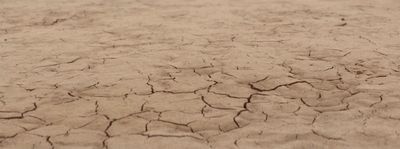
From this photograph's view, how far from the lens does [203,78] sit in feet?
9.71

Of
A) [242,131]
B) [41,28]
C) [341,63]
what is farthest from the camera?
[41,28]

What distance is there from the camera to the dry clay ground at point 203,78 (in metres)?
2.28

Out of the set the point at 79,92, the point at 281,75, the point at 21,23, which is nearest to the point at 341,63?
the point at 281,75

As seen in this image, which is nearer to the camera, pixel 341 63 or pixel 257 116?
pixel 257 116

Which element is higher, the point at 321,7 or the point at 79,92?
the point at 321,7

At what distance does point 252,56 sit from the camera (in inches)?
132

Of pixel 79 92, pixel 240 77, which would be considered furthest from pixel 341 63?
pixel 79 92

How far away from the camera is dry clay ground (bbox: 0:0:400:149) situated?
7.48ft

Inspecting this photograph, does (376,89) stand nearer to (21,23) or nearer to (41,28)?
(41,28)

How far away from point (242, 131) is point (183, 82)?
2.34 feet

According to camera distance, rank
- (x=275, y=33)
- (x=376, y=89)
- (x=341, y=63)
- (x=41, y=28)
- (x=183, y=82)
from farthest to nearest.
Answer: (x=41, y=28) → (x=275, y=33) → (x=341, y=63) → (x=183, y=82) → (x=376, y=89)

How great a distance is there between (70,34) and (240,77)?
171 cm

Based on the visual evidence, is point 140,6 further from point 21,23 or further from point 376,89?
point 376,89

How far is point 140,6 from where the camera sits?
5051 millimetres
